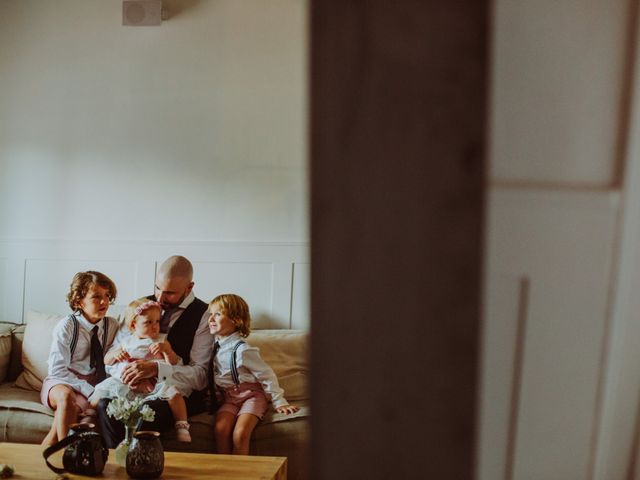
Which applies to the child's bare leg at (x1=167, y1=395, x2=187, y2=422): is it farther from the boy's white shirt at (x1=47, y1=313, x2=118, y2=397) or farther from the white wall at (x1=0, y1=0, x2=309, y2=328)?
the white wall at (x1=0, y1=0, x2=309, y2=328)

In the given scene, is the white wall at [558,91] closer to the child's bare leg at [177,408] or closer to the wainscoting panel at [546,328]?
the wainscoting panel at [546,328]

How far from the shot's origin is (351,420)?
20.2 inches

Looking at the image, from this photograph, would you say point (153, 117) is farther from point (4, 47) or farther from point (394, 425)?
point (394, 425)

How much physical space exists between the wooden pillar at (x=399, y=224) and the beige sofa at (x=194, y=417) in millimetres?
2437

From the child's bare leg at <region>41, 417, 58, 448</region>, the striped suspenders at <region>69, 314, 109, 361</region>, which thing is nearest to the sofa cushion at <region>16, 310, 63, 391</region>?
the striped suspenders at <region>69, 314, 109, 361</region>

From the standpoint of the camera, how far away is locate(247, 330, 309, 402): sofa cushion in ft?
11.4

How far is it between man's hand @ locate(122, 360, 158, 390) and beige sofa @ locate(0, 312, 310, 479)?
274mm

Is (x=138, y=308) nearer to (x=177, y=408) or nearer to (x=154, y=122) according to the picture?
(x=177, y=408)

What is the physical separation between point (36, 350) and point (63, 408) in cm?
57

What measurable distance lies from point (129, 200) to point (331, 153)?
3.83 metres

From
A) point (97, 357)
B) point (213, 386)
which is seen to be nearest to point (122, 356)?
point (97, 357)

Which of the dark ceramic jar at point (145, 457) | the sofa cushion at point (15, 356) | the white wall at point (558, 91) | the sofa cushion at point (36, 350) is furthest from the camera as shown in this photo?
the sofa cushion at point (15, 356)

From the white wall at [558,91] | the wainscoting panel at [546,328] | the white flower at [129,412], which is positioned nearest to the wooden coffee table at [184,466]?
the white flower at [129,412]

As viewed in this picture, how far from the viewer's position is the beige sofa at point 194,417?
10.4 ft
